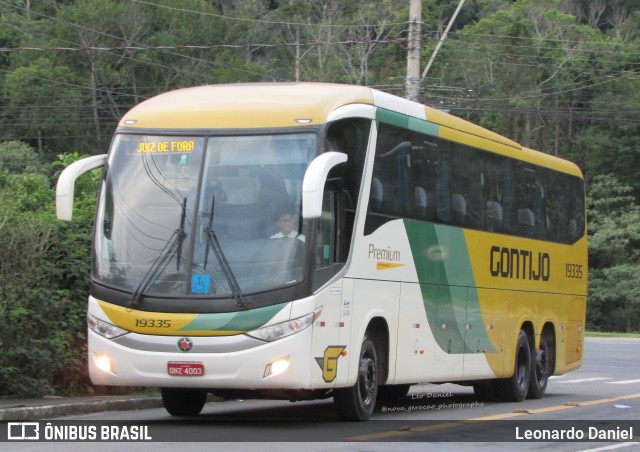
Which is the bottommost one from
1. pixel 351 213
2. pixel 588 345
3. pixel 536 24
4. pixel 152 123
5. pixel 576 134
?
pixel 588 345

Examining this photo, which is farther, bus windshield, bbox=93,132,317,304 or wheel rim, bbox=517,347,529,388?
wheel rim, bbox=517,347,529,388

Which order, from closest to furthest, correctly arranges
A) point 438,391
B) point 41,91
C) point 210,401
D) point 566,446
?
point 566,446, point 210,401, point 438,391, point 41,91

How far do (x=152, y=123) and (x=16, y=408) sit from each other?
10.8 ft

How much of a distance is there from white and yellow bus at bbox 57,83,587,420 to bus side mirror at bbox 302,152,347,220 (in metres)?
0.02

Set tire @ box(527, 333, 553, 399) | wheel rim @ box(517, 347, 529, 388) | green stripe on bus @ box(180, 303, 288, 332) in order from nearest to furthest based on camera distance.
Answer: green stripe on bus @ box(180, 303, 288, 332) < wheel rim @ box(517, 347, 529, 388) < tire @ box(527, 333, 553, 399)

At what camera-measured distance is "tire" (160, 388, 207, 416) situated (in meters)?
13.9

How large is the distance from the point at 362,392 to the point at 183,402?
2.08m

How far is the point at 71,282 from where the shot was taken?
15.5m

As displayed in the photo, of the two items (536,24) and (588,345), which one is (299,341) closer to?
(588,345)

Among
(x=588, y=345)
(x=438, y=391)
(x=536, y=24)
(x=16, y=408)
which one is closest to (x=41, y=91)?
(x=536, y=24)

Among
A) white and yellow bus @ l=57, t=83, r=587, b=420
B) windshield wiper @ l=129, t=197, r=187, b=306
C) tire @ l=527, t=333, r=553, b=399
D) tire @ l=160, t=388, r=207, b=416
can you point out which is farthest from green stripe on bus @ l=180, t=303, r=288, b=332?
tire @ l=527, t=333, r=553, b=399

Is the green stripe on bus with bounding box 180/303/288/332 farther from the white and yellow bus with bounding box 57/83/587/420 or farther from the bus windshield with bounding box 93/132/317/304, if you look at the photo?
the bus windshield with bounding box 93/132/317/304

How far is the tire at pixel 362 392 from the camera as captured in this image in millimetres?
13242

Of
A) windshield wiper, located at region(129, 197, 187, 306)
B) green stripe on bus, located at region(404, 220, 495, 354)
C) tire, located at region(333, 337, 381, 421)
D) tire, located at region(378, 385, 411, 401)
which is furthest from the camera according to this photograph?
tire, located at region(378, 385, 411, 401)
